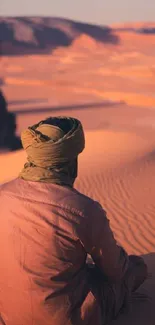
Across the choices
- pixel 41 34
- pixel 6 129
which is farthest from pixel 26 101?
pixel 41 34

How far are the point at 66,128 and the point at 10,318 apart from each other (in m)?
1.21

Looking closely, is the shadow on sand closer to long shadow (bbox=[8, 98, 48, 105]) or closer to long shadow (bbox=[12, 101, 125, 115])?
long shadow (bbox=[12, 101, 125, 115])

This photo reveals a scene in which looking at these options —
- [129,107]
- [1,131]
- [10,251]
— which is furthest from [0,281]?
[129,107]

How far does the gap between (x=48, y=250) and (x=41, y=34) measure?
67.7 m

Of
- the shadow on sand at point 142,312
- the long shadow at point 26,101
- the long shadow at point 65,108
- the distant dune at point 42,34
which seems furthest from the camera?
the distant dune at point 42,34

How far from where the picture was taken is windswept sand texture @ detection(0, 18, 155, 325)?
22.0 ft

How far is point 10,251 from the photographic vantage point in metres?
2.58

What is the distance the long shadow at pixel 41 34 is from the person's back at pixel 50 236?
55710 mm

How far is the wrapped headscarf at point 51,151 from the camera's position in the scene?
99.0 inches

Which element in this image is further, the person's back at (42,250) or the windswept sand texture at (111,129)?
the windswept sand texture at (111,129)

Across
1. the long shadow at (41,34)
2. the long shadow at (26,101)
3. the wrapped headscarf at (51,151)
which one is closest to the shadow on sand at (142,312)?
the wrapped headscarf at (51,151)

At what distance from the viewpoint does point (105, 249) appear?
2654mm

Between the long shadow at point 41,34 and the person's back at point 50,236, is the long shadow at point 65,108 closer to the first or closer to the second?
the person's back at point 50,236

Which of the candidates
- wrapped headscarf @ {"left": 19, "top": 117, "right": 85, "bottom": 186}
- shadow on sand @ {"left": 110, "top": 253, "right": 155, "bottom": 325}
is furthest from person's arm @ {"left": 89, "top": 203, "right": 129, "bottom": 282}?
shadow on sand @ {"left": 110, "top": 253, "right": 155, "bottom": 325}
